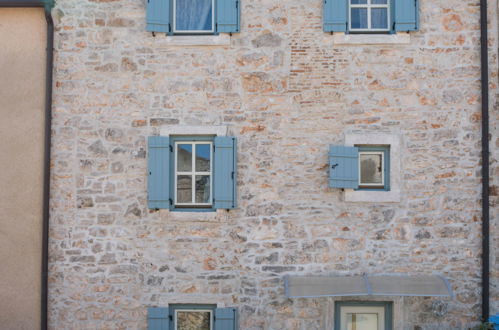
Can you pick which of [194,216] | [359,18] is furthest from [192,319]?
[359,18]

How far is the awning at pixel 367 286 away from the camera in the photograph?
6.57 m

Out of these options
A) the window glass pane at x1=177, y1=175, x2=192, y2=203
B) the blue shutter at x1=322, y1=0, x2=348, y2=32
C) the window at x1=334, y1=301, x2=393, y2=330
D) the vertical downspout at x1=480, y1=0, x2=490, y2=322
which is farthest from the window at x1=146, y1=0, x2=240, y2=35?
the window at x1=334, y1=301, x2=393, y2=330

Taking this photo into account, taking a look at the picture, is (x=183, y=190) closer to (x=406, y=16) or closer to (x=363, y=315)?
(x=363, y=315)

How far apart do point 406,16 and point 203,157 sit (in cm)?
340

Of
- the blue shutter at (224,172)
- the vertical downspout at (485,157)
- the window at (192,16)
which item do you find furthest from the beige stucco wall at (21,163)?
the vertical downspout at (485,157)

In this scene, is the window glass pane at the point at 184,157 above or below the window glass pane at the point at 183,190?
above

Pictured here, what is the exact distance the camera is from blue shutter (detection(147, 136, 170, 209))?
22.9ft

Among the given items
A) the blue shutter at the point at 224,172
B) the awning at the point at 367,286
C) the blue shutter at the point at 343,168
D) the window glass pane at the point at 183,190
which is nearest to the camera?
the awning at the point at 367,286

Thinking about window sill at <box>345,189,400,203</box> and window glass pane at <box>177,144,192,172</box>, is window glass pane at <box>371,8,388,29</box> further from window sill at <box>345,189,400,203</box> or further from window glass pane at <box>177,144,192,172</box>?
window glass pane at <box>177,144,192,172</box>

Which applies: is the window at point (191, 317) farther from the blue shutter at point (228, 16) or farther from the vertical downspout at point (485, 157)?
the blue shutter at point (228, 16)

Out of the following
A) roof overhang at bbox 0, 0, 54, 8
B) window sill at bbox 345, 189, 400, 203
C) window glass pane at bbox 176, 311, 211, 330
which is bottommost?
window glass pane at bbox 176, 311, 211, 330

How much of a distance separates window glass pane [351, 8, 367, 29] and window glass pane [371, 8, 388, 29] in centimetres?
11

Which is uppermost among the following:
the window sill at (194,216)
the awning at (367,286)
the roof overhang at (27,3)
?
the roof overhang at (27,3)

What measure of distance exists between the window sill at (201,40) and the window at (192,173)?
1292 mm
